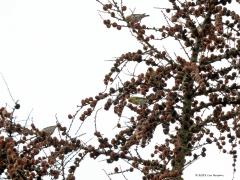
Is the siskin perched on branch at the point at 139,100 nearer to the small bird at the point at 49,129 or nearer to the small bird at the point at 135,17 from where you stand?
the small bird at the point at 135,17

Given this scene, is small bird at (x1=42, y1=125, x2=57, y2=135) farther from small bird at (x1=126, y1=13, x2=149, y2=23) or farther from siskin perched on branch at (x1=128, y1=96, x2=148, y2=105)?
small bird at (x1=126, y1=13, x2=149, y2=23)

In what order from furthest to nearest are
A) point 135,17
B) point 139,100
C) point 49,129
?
point 135,17, point 139,100, point 49,129

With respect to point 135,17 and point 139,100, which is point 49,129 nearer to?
point 139,100

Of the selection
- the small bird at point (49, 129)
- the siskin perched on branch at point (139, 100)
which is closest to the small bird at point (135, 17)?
the siskin perched on branch at point (139, 100)

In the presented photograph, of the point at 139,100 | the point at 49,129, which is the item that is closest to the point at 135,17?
the point at 139,100

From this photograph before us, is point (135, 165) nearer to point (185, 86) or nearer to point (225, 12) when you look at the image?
point (185, 86)

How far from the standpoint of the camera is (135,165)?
26.1 feet

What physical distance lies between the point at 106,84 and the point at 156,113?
889 millimetres

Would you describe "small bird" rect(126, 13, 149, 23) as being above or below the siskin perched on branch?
above

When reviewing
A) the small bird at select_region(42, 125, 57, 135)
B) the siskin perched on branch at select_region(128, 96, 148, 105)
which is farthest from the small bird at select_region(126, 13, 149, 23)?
the small bird at select_region(42, 125, 57, 135)

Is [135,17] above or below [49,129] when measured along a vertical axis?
above

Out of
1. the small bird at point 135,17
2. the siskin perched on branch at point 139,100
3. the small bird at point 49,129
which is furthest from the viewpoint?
the small bird at point 135,17

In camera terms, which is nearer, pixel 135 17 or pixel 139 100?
pixel 139 100

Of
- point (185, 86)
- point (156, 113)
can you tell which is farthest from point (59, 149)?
point (185, 86)
